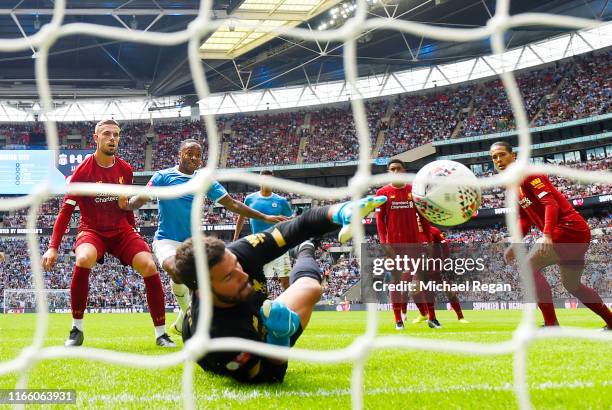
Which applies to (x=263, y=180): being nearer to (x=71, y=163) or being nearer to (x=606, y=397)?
(x=606, y=397)

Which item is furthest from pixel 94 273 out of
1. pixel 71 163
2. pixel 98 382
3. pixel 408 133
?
pixel 98 382

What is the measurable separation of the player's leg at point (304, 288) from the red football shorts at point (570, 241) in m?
2.69

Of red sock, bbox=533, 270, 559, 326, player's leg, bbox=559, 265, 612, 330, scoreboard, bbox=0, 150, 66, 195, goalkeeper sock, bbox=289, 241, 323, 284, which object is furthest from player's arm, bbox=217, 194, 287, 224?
scoreboard, bbox=0, 150, 66, 195

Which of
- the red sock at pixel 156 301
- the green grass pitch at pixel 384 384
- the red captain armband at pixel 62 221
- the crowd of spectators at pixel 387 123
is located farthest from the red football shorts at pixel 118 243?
the crowd of spectators at pixel 387 123

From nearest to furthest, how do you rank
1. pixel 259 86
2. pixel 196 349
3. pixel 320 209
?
pixel 196 349, pixel 320 209, pixel 259 86

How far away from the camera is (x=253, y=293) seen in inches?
115

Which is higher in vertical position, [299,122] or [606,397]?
[299,122]

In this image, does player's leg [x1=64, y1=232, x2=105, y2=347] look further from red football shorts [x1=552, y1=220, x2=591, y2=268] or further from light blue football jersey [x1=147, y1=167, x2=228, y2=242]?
red football shorts [x1=552, y1=220, x2=591, y2=268]

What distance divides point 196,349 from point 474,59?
34.7m

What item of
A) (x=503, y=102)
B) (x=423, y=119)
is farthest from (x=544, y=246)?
(x=423, y=119)

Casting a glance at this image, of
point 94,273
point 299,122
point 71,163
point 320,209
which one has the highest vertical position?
point 299,122

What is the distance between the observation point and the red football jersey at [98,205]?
16.7ft

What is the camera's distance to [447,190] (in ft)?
12.2

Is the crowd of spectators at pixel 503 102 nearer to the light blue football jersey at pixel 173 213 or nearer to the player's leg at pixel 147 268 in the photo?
the light blue football jersey at pixel 173 213
